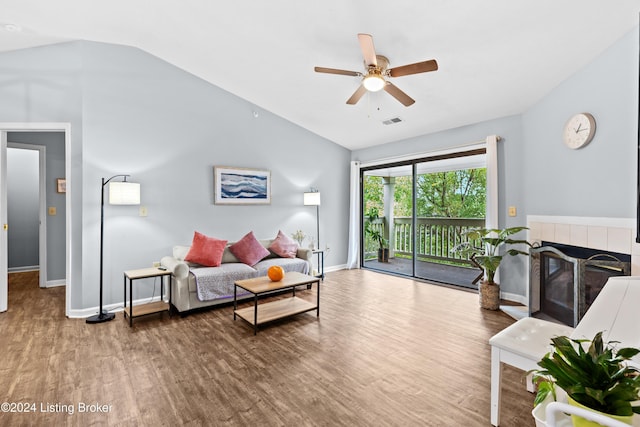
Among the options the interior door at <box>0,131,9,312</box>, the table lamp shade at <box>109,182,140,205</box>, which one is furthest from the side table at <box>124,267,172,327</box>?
the interior door at <box>0,131,9,312</box>

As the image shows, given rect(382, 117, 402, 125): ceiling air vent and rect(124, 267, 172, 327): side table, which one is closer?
rect(124, 267, 172, 327): side table

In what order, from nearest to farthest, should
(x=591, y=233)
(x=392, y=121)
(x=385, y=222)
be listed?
(x=591, y=233) < (x=392, y=121) < (x=385, y=222)

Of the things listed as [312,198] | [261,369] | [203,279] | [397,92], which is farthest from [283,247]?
[397,92]

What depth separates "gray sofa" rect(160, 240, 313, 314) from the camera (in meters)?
3.54

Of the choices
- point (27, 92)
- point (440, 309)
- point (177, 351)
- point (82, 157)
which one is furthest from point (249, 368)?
point (27, 92)

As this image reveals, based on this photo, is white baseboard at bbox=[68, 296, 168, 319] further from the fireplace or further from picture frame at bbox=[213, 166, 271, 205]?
the fireplace

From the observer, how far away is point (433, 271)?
222 inches

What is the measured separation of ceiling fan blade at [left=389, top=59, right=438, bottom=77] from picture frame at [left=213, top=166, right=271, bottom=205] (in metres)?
2.83

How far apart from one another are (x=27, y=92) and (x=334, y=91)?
11.7 feet

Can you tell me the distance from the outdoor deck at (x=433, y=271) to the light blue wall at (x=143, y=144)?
2.14 m

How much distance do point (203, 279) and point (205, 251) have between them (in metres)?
0.47

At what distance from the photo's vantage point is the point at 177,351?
268 cm

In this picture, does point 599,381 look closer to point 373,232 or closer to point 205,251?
point 205,251

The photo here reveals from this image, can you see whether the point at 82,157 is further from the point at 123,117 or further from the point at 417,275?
the point at 417,275
